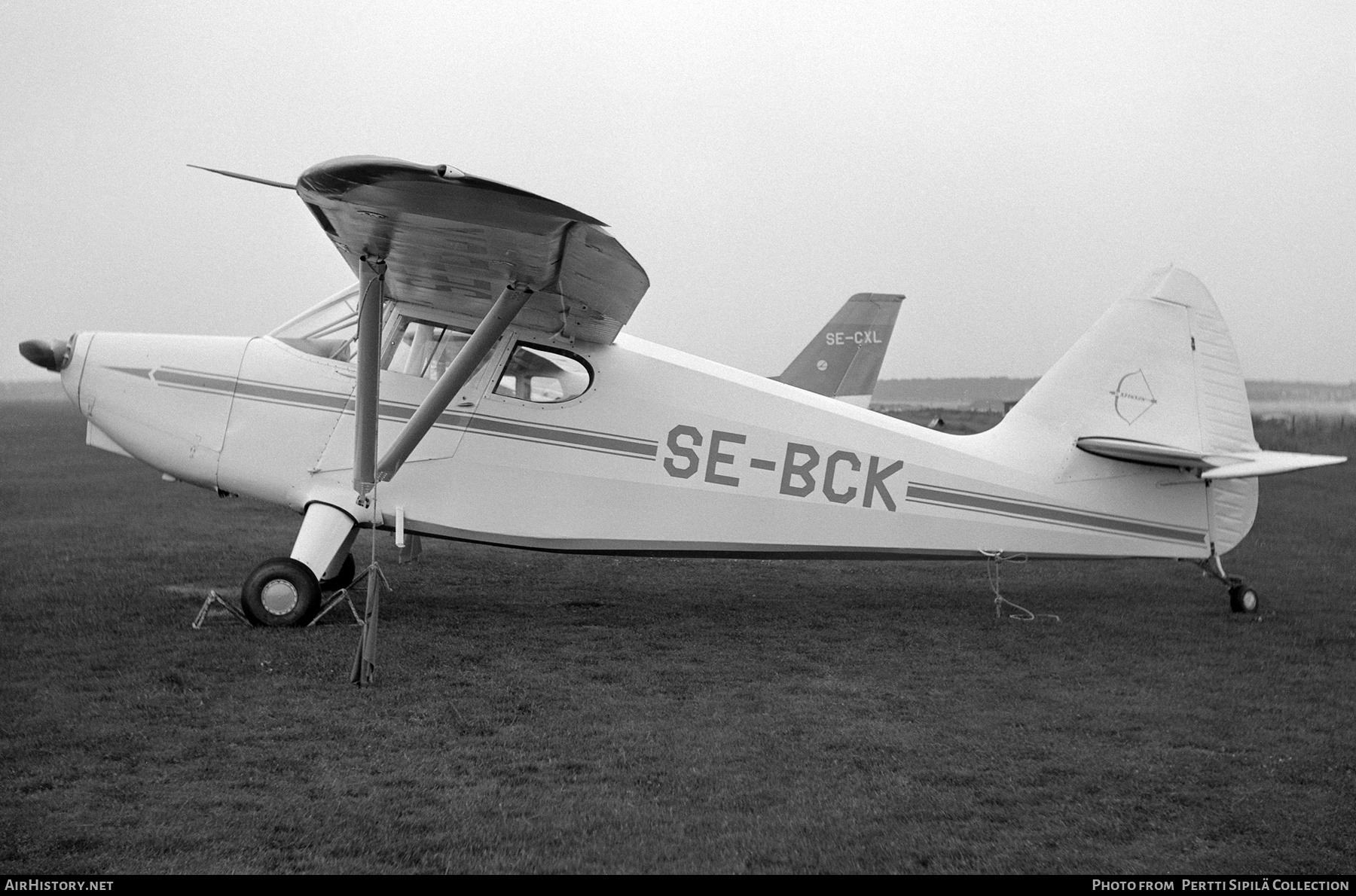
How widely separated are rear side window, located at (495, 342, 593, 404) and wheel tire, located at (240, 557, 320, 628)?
6.00ft

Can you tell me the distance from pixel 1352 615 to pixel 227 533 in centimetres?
1118

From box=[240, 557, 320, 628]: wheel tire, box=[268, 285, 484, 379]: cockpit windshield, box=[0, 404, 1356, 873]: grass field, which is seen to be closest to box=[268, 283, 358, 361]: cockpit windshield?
box=[268, 285, 484, 379]: cockpit windshield

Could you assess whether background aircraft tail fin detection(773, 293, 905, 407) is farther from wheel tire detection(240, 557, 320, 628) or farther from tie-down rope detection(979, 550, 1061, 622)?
wheel tire detection(240, 557, 320, 628)

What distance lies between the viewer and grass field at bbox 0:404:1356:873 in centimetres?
334

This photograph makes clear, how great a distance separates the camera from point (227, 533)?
37.6 feet

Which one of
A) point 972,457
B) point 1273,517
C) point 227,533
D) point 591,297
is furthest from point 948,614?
point 1273,517

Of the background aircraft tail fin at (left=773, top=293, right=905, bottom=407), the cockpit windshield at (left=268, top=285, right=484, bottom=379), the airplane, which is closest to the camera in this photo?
the airplane

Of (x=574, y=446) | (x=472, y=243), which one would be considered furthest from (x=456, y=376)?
(x=574, y=446)

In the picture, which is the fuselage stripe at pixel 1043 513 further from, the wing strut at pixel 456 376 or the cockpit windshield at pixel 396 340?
the cockpit windshield at pixel 396 340

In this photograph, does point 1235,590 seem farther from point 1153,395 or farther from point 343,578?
point 343,578

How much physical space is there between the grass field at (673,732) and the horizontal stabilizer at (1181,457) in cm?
120

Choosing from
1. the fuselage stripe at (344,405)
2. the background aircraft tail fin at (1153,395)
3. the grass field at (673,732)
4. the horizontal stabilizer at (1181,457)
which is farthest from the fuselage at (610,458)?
the grass field at (673,732)

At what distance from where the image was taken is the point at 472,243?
5.62 meters

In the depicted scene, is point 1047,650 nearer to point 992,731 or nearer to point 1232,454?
point 992,731
